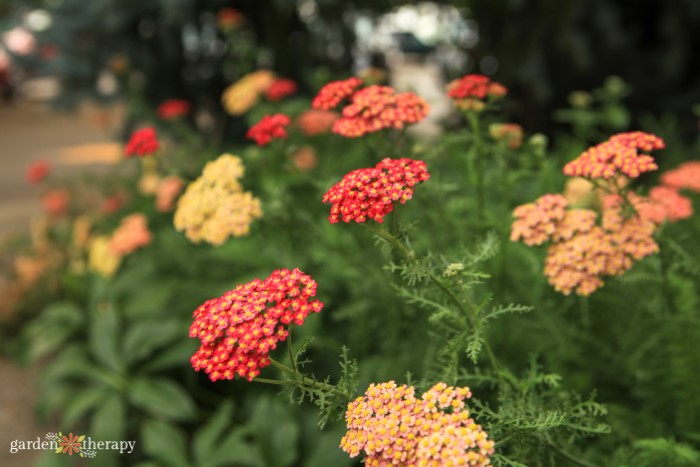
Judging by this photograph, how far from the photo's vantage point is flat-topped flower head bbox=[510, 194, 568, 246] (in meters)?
1.51

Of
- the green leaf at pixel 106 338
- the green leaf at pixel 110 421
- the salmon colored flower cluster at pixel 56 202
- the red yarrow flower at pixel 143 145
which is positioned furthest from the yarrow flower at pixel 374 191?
the salmon colored flower cluster at pixel 56 202

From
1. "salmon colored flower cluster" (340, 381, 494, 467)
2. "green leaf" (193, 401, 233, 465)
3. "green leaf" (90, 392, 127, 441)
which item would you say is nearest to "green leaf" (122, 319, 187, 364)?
"green leaf" (90, 392, 127, 441)

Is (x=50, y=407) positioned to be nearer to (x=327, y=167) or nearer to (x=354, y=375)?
(x=327, y=167)

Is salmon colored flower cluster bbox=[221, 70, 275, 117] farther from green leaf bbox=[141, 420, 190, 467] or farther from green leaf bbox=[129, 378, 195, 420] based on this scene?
green leaf bbox=[141, 420, 190, 467]

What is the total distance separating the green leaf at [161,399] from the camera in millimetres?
2578

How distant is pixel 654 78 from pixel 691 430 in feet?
10.2

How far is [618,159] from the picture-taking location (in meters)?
1.40

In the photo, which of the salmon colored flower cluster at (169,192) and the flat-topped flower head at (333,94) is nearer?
the flat-topped flower head at (333,94)

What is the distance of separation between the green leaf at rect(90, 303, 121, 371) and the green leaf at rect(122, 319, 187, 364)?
0.17ft

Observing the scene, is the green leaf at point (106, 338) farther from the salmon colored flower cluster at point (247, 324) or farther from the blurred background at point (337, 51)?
the salmon colored flower cluster at point (247, 324)

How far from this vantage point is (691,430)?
1.71 m

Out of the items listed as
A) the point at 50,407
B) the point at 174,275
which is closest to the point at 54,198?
the point at 174,275

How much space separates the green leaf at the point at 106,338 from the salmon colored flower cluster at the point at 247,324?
1861 mm

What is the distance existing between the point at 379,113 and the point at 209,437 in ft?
4.69
